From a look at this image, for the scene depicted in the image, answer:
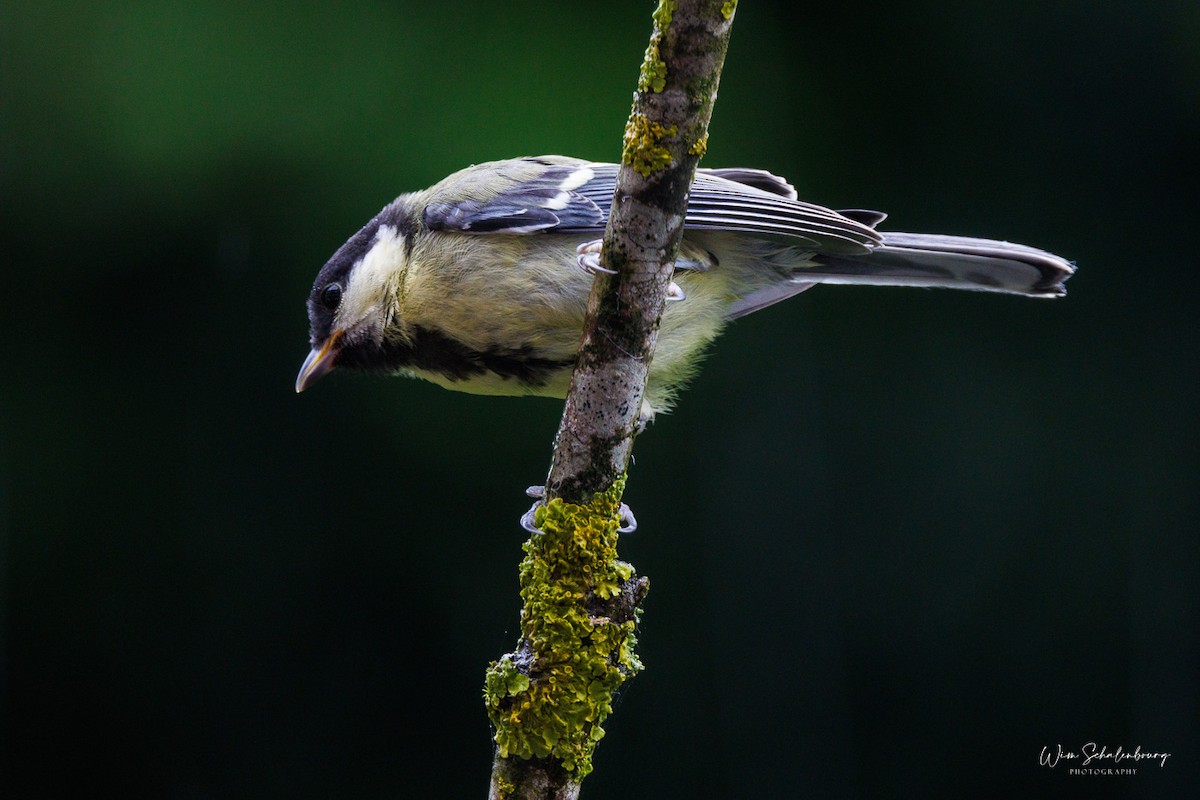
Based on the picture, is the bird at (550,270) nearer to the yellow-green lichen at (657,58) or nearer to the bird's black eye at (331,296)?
the bird's black eye at (331,296)

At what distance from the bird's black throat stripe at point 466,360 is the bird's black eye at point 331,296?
206 millimetres

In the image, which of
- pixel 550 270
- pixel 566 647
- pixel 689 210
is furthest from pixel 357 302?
pixel 566 647

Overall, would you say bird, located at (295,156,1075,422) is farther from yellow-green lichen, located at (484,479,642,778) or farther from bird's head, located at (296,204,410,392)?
yellow-green lichen, located at (484,479,642,778)

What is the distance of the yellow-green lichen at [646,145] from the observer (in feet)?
5.08

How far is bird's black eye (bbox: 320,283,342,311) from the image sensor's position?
2.60m

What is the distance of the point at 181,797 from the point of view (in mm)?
3330

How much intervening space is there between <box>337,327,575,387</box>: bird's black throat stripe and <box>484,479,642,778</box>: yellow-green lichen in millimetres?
623

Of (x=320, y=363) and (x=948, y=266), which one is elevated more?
(x=948, y=266)

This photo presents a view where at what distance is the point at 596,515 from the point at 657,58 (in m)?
0.72

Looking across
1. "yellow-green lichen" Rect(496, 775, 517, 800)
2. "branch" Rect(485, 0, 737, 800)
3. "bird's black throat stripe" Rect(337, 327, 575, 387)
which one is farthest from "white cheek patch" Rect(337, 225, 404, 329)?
"yellow-green lichen" Rect(496, 775, 517, 800)

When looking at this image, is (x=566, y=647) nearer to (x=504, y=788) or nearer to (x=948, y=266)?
(x=504, y=788)

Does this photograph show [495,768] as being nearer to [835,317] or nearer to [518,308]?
[518,308]

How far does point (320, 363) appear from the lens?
2602 millimetres

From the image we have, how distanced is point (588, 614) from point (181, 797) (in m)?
2.22
